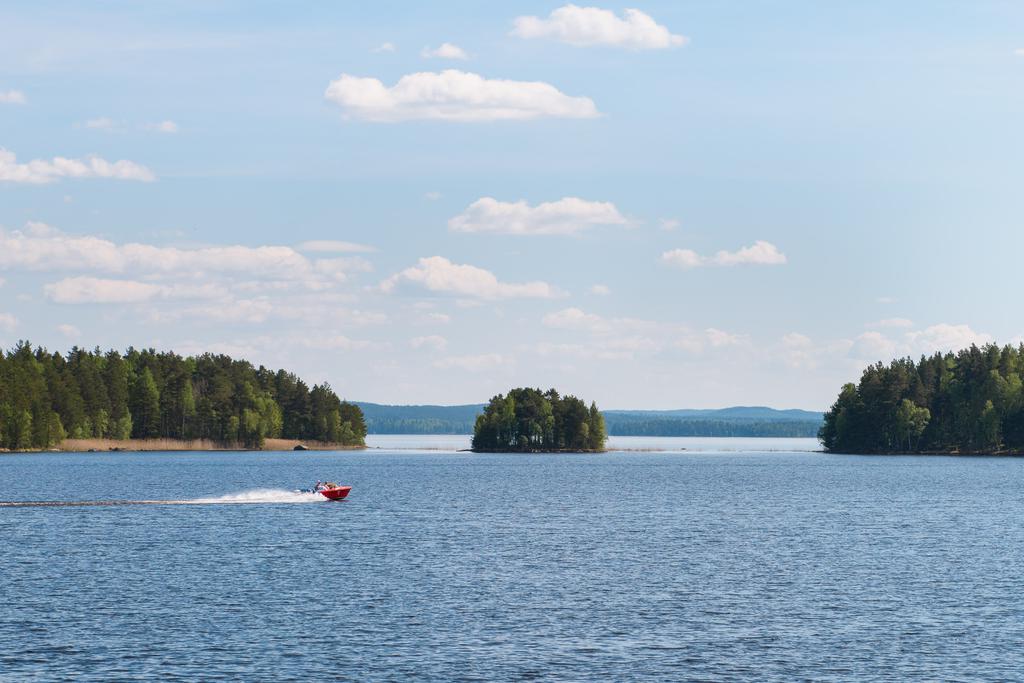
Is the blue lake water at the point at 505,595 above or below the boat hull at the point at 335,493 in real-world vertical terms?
below

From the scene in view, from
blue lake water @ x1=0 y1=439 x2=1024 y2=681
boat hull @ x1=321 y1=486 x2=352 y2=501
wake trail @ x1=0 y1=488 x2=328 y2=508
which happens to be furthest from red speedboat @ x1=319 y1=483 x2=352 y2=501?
blue lake water @ x1=0 y1=439 x2=1024 y2=681

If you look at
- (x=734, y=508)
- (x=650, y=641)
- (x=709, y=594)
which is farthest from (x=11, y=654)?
(x=734, y=508)

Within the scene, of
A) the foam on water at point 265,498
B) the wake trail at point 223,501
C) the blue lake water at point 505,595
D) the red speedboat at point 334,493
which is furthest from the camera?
the red speedboat at point 334,493

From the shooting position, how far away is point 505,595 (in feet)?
236

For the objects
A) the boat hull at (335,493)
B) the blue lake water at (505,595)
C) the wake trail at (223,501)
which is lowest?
the blue lake water at (505,595)

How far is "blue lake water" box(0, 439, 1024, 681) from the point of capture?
53031mm

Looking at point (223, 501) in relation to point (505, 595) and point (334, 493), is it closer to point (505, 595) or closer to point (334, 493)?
point (334, 493)

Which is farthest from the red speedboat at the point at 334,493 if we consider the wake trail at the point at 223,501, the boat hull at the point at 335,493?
the wake trail at the point at 223,501

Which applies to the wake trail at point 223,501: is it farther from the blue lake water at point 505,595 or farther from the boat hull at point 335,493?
the blue lake water at point 505,595

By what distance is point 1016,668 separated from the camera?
52312mm

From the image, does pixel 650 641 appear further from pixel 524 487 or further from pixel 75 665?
pixel 524 487

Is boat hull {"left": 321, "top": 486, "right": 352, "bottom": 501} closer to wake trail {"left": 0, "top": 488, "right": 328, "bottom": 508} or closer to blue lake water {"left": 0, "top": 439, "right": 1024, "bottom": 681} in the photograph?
wake trail {"left": 0, "top": 488, "right": 328, "bottom": 508}

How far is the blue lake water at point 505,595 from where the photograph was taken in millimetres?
53031

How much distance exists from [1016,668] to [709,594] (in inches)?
870
